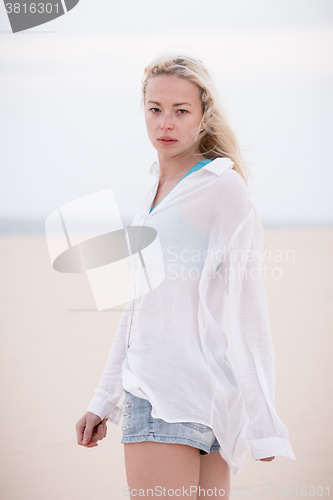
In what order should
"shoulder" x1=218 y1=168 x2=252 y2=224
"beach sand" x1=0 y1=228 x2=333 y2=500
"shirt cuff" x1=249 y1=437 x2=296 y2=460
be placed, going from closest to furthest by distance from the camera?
1. "shirt cuff" x1=249 y1=437 x2=296 y2=460
2. "shoulder" x1=218 y1=168 x2=252 y2=224
3. "beach sand" x1=0 y1=228 x2=333 y2=500

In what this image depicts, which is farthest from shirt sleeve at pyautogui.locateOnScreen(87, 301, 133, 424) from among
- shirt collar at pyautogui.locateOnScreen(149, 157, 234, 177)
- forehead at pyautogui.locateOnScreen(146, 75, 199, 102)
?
forehead at pyautogui.locateOnScreen(146, 75, 199, 102)

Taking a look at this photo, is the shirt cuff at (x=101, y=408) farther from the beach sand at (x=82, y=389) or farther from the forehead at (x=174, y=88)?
the beach sand at (x=82, y=389)

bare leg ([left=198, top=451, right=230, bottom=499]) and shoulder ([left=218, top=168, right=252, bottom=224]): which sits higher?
shoulder ([left=218, top=168, right=252, bottom=224])

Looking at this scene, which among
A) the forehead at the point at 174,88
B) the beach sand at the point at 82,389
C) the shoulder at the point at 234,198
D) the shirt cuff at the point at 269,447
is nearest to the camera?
the shirt cuff at the point at 269,447

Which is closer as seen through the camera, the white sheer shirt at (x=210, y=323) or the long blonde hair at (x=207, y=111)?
the white sheer shirt at (x=210, y=323)

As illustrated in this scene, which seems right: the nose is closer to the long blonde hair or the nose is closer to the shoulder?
the long blonde hair

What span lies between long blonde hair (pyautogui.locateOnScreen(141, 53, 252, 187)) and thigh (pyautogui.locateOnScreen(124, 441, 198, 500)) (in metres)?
0.71

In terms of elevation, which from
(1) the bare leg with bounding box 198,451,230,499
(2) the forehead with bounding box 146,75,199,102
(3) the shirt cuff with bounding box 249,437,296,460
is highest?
(2) the forehead with bounding box 146,75,199,102

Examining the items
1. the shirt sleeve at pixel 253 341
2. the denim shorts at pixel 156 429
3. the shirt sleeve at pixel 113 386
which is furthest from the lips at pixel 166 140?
the denim shorts at pixel 156 429

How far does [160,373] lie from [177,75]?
28.8 inches

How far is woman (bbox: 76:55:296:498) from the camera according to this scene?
112 cm

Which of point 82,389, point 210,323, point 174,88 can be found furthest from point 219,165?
point 82,389

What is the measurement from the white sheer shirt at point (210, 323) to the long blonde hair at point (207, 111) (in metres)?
0.12

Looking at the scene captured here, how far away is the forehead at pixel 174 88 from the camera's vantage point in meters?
1.32
